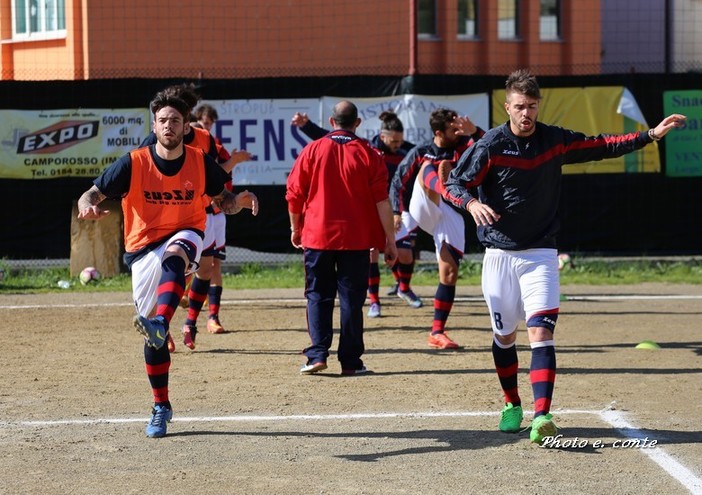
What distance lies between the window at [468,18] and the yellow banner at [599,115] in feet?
55.4

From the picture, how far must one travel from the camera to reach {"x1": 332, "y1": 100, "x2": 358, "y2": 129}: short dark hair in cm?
872

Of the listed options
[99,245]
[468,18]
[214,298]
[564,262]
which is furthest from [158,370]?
[468,18]

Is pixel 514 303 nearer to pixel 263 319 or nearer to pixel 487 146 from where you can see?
pixel 487 146

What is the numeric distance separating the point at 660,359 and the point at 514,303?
3.08 metres

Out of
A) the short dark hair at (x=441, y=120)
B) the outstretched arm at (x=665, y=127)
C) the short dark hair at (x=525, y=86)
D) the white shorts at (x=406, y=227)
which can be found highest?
the short dark hair at (x=525, y=86)

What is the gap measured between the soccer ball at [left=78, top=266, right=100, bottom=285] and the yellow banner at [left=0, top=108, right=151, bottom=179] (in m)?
1.63

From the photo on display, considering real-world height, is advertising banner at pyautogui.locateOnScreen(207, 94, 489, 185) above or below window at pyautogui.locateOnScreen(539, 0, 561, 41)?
below

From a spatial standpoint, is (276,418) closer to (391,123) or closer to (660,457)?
(660,457)

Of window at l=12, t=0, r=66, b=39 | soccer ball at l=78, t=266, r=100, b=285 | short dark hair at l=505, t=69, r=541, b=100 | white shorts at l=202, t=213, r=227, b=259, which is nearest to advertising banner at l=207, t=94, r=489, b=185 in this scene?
soccer ball at l=78, t=266, r=100, b=285

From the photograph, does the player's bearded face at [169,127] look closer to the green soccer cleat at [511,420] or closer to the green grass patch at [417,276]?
the green soccer cleat at [511,420]

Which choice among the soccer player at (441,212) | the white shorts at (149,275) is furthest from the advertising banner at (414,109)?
the white shorts at (149,275)

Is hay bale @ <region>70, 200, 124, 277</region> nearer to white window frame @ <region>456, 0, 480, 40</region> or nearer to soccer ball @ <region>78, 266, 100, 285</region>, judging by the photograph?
soccer ball @ <region>78, 266, 100, 285</region>

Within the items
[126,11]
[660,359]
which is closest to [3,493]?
[660,359]

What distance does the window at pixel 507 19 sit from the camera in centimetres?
3312
